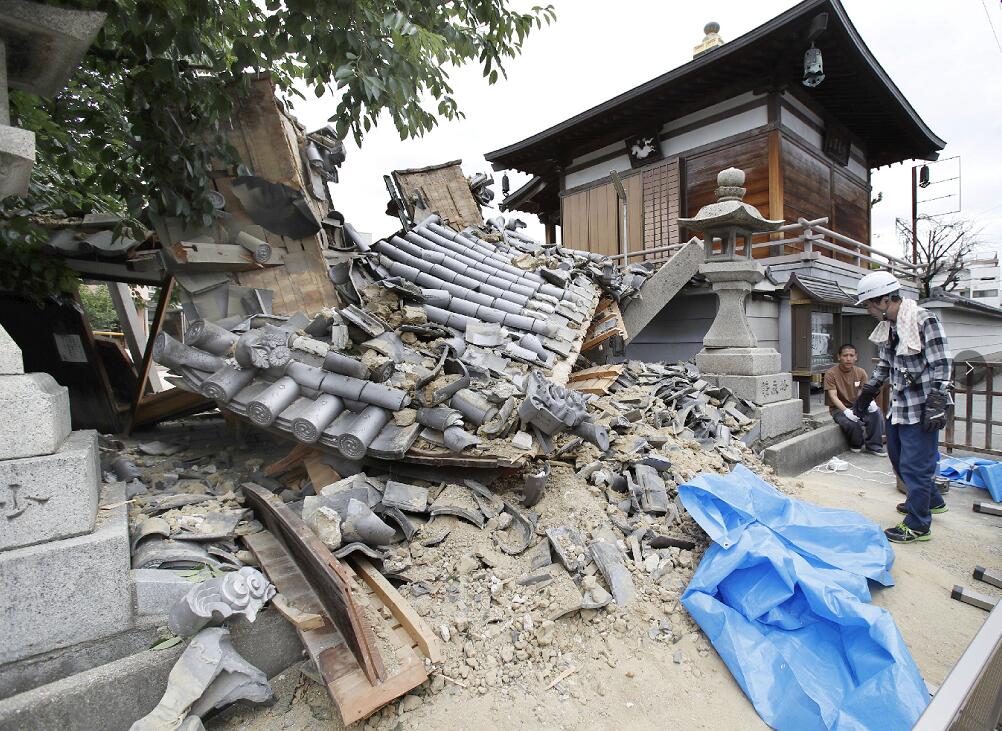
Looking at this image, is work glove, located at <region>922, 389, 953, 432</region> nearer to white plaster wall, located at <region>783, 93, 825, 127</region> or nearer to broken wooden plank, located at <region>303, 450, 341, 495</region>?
broken wooden plank, located at <region>303, 450, 341, 495</region>

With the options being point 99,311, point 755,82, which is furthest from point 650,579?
point 99,311

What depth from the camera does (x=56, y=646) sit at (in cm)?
218

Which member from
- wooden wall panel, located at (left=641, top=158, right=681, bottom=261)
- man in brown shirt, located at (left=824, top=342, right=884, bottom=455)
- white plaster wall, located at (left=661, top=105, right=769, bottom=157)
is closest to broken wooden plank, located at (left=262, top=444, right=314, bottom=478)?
man in brown shirt, located at (left=824, top=342, right=884, bottom=455)

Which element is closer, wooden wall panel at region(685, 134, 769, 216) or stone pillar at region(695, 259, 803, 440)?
stone pillar at region(695, 259, 803, 440)

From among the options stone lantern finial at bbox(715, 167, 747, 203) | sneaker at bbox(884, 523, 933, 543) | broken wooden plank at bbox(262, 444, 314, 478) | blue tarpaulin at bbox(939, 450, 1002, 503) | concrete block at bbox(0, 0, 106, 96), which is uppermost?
stone lantern finial at bbox(715, 167, 747, 203)

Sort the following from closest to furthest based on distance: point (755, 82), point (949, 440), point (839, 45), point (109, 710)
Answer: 1. point (109, 710)
2. point (949, 440)
3. point (839, 45)
4. point (755, 82)

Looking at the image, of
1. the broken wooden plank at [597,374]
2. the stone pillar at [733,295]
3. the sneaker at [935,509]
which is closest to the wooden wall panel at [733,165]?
the stone pillar at [733,295]

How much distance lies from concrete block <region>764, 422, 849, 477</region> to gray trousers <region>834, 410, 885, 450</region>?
142 millimetres

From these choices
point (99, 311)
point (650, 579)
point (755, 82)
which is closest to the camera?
point (650, 579)

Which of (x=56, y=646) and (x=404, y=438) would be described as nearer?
(x=56, y=646)

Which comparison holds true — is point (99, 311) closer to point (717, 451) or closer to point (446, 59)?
point (446, 59)

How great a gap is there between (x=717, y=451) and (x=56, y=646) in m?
5.44

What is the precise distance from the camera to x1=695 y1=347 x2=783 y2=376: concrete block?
6695 millimetres

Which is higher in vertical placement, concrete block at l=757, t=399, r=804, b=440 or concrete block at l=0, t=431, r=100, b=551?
concrete block at l=0, t=431, r=100, b=551
